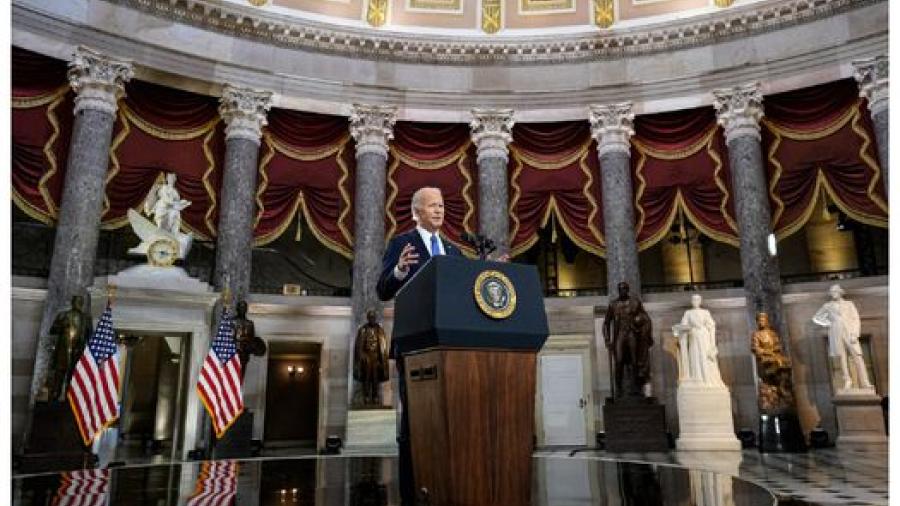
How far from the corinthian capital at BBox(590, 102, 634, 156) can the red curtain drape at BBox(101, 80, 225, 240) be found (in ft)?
27.8

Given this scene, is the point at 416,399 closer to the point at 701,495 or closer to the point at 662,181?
the point at 701,495

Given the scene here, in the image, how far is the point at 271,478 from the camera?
6551 millimetres

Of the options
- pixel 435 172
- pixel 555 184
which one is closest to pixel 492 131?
pixel 435 172

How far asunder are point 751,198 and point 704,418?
192 inches

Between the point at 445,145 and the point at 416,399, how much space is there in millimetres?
12462

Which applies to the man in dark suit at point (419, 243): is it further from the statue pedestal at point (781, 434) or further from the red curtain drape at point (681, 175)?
the red curtain drape at point (681, 175)

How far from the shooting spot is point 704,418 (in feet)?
39.2

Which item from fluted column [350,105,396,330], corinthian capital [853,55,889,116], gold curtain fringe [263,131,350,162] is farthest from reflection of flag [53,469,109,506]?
corinthian capital [853,55,889,116]

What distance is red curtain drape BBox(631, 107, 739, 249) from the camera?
14.5m

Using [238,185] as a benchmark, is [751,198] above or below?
below

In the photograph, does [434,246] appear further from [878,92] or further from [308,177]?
[878,92]

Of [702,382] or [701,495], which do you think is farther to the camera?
[702,382]

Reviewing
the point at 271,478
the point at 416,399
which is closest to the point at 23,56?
the point at 271,478

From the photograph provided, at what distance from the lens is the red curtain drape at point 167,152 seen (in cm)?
1330
